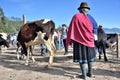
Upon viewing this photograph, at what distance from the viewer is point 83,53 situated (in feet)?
27.9

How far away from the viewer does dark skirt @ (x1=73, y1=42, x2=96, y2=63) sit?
8.51 m

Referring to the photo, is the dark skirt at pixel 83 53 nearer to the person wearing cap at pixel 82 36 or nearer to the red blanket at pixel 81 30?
the person wearing cap at pixel 82 36

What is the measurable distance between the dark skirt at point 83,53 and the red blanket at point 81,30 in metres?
0.12

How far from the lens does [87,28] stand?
8555 mm

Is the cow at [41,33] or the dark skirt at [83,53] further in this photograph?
Answer: the cow at [41,33]

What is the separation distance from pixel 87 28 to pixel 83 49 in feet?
1.95

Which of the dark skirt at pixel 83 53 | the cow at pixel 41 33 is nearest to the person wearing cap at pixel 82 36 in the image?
the dark skirt at pixel 83 53

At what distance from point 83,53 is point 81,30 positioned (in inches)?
25.3

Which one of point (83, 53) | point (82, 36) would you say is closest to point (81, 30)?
point (82, 36)

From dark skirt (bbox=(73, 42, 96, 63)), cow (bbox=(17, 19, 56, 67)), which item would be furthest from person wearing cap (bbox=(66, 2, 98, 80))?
cow (bbox=(17, 19, 56, 67))

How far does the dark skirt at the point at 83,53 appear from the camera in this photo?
8508mm

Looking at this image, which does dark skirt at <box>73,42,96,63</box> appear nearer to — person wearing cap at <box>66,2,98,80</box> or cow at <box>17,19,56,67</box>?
person wearing cap at <box>66,2,98,80</box>

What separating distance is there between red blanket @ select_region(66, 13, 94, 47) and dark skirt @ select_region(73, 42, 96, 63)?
0.12 metres

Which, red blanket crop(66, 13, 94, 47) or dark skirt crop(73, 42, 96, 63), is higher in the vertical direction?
red blanket crop(66, 13, 94, 47)
